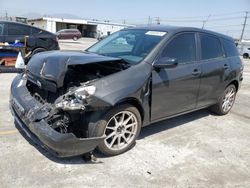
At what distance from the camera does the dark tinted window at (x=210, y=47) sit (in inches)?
203

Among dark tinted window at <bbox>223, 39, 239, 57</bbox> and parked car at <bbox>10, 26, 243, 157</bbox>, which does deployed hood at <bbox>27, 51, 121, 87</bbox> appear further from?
dark tinted window at <bbox>223, 39, 239, 57</bbox>

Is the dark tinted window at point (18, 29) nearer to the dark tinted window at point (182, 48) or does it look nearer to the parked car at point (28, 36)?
the parked car at point (28, 36)

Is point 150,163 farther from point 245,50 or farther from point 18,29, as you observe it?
point 245,50

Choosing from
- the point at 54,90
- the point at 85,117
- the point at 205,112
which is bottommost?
the point at 205,112

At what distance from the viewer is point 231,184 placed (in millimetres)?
3434

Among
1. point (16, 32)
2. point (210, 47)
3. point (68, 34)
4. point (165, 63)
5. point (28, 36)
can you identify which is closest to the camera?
point (165, 63)

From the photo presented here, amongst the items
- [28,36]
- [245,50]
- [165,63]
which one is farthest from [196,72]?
[245,50]

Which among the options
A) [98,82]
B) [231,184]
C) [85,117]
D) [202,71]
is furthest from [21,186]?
[202,71]

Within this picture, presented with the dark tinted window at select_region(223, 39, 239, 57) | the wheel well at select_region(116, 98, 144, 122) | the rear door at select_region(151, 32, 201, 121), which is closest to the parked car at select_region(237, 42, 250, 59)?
the dark tinted window at select_region(223, 39, 239, 57)

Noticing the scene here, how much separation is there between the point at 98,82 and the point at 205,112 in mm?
3603

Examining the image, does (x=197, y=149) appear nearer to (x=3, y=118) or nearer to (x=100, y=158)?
(x=100, y=158)

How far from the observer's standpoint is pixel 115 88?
11.7ft

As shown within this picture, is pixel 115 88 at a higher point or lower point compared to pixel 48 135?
higher

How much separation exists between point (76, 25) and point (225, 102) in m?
60.5
